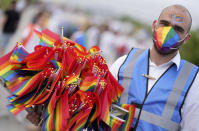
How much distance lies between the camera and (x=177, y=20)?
2.62m

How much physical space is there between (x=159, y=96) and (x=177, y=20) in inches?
28.2

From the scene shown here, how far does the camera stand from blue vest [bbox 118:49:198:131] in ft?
7.99

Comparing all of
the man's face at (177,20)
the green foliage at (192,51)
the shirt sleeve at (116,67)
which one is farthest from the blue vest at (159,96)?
the green foliage at (192,51)

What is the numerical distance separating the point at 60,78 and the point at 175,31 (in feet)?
3.81

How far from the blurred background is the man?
336mm

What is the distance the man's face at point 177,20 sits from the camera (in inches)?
103

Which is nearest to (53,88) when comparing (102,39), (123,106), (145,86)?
(123,106)

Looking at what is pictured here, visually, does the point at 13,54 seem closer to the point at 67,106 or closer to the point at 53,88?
the point at 53,88

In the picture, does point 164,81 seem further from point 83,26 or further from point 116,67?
point 83,26

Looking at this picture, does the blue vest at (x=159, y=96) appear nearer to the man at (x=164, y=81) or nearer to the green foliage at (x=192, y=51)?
the man at (x=164, y=81)

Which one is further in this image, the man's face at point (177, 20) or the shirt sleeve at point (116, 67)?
the shirt sleeve at point (116, 67)

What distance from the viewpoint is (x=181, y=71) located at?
2611 mm

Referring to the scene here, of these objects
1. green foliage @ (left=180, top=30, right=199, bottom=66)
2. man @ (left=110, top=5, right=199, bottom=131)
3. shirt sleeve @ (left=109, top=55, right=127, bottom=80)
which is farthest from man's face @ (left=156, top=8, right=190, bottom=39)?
green foliage @ (left=180, top=30, right=199, bottom=66)

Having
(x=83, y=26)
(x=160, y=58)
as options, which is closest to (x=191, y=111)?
(x=160, y=58)
